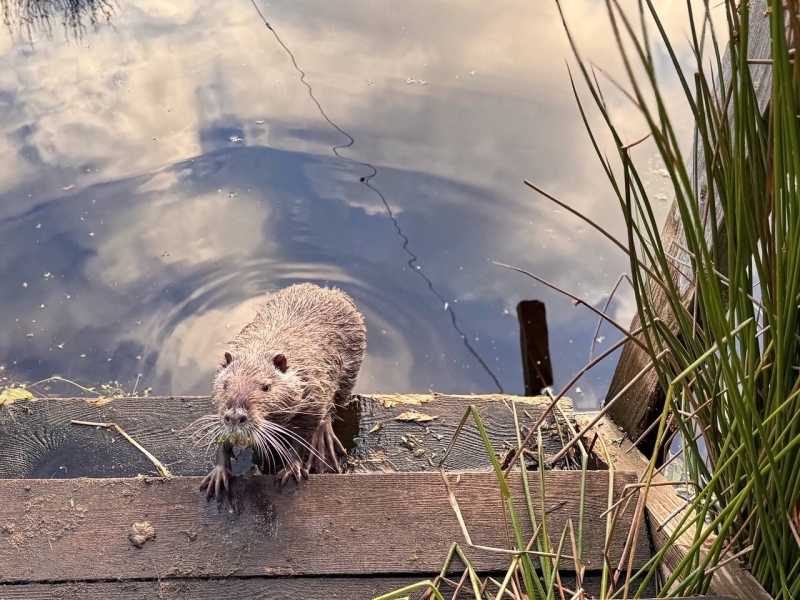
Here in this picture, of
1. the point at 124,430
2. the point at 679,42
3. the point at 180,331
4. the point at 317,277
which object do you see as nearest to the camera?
the point at 124,430

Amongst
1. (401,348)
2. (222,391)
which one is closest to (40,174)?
(401,348)

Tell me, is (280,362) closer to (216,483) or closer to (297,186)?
(216,483)

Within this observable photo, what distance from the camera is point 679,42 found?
645cm

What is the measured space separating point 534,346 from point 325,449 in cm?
250

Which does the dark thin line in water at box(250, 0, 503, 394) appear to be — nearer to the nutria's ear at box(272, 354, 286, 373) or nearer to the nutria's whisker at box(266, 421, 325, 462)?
the nutria's whisker at box(266, 421, 325, 462)

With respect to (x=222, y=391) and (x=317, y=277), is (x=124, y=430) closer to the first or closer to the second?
(x=222, y=391)

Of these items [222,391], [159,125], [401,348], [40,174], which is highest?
[159,125]

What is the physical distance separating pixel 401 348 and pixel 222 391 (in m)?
2.42

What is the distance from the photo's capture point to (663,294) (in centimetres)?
239

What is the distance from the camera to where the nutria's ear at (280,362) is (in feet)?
8.77

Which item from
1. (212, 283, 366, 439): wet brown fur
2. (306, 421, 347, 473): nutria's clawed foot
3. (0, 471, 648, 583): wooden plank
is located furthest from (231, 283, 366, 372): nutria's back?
(0, 471, 648, 583): wooden plank

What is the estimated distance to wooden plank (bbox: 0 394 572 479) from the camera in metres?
2.71

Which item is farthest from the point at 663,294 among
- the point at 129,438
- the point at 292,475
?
the point at 129,438

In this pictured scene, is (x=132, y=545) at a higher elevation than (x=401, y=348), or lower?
higher
